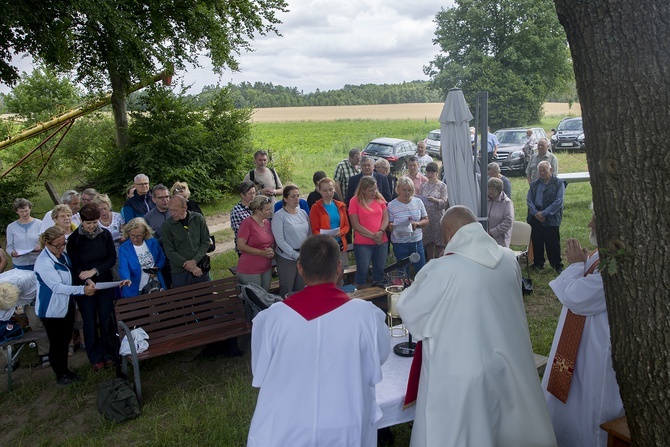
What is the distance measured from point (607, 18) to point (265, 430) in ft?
8.43

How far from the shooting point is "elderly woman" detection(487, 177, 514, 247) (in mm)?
7570

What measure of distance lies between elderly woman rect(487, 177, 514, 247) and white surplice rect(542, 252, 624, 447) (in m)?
3.70

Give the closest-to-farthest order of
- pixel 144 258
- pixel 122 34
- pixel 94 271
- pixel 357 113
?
1. pixel 94 271
2. pixel 144 258
3. pixel 122 34
4. pixel 357 113

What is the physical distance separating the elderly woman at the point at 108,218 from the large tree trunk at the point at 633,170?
18.7 feet

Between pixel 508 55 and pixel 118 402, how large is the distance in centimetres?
3428

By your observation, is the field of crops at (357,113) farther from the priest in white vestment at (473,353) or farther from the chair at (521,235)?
the priest in white vestment at (473,353)

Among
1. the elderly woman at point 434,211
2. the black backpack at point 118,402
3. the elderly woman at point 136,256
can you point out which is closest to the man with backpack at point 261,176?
the elderly woman at point 434,211

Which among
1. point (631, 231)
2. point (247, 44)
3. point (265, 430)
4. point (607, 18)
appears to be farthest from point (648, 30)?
point (247, 44)

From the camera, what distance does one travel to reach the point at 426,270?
11.1 ft

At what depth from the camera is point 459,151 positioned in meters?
6.49

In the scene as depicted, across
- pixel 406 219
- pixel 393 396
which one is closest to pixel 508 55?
pixel 406 219

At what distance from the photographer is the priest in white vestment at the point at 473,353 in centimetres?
321

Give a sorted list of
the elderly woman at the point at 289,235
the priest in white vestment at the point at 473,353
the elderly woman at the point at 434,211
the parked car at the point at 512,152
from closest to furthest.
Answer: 1. the priest in white vestment at the point at 473,353
2. the elderly woman at the point at 289,235
3. the elderly woman at the point at 434,211
4. the parked car at the point at 512,152

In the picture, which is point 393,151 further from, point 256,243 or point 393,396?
point 393,396
